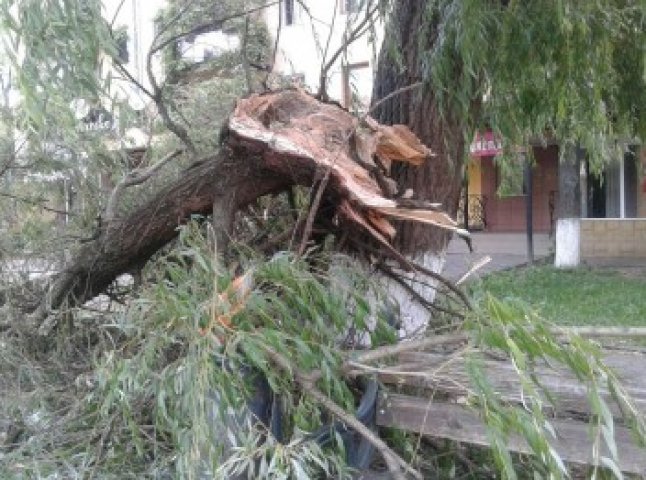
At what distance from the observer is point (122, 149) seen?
6.29 m

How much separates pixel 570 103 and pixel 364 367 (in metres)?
2.68

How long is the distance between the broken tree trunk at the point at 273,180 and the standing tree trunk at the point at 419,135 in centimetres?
28

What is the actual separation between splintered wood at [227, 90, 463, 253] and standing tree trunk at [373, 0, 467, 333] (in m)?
0.14

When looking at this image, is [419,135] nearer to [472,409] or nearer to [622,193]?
[472,409]

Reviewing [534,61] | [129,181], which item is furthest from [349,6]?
[129,181]

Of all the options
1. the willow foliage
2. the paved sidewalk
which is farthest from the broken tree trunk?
the paved sidewalk

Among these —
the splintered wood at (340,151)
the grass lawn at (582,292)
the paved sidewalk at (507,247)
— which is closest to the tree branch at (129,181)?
the splintered wood at (340,151)

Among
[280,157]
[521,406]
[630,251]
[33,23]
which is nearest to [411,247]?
[280,157]

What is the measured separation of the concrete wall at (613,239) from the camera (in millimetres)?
17078

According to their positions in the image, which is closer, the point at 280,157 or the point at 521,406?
the point at 521,406

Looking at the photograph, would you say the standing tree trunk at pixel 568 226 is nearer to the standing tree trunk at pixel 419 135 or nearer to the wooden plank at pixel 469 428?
the standing tree trunk at pixel 419 135

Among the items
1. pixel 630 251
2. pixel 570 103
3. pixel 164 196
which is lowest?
pixel 630 251

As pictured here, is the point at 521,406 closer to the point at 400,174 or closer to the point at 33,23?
the point at 400,174

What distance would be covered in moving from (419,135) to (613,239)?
1320 centimetres
